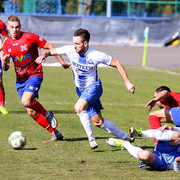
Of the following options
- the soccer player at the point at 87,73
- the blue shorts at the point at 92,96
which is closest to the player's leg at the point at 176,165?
the soccer player at the point at 87,73

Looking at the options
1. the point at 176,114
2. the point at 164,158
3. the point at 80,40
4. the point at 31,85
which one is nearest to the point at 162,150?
the point at 164,158

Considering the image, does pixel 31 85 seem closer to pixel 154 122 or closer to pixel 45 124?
pixel 45 124

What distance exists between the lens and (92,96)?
8.08 m

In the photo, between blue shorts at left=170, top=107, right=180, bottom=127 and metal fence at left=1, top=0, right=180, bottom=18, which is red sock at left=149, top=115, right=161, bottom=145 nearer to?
blue shorts at left=170, top=107, right=180, bottom=127

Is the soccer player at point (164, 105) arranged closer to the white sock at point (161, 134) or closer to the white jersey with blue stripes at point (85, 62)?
the white sock at point (161, 134)

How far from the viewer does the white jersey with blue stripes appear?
8070 millimetres

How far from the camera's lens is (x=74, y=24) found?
108ft

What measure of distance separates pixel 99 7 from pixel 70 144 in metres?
28.4

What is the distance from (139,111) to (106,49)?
1957 cm

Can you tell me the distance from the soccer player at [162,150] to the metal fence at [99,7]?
91.5 feet

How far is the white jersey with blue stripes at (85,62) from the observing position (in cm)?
807

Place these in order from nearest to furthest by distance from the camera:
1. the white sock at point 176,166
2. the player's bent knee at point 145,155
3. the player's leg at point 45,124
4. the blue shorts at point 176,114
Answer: the player's bent knee at point 145,155, the white sock at point 176,166, the blue shorts at point 176,114, the player's leg at point 45,124

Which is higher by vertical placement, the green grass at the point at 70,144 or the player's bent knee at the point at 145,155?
the player's bent knee at the point at 145,155

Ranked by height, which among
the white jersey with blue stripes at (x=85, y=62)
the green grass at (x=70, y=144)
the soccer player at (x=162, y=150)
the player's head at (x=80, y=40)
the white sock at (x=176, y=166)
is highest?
the player's head at (x=80, y=40)
